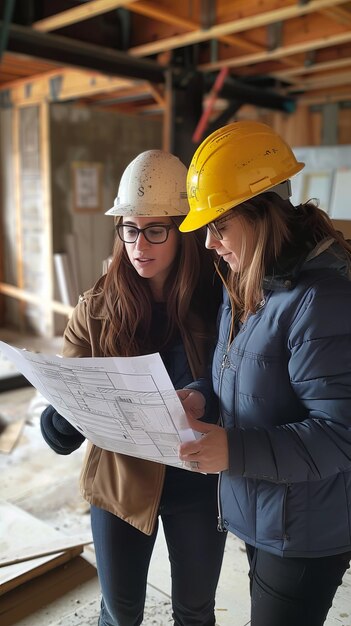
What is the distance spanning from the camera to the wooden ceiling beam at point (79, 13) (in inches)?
103

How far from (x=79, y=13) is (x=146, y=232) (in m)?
2.07

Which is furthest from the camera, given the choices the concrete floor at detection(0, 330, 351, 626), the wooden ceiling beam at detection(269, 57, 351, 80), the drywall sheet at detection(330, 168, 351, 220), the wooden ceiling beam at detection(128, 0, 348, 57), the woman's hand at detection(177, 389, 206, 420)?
the drywall sheet at detection(330, 168, 351, 220)

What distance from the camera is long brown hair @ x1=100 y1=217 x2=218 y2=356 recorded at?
123 centimetres

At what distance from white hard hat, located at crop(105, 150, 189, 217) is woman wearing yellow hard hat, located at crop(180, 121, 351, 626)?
0.70 feet

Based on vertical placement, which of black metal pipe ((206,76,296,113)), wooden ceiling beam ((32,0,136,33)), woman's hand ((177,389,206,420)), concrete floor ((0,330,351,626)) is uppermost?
wooden ceiling beam ((32,0,136,33))

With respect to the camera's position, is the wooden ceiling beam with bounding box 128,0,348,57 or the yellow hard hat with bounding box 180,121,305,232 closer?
the yellow hard hat with bounding box 180,121,305,232

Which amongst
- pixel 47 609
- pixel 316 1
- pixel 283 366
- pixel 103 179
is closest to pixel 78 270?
pixel 103 179

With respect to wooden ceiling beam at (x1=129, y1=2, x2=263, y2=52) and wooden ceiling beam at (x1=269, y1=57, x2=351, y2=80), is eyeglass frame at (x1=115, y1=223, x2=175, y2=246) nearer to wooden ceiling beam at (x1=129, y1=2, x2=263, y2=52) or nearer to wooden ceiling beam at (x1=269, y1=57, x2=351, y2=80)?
wooden ceiling beam at (x1=129, y1=2, x2=263, y2=52)

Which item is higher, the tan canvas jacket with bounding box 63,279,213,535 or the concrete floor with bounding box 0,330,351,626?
the tan canvas jacket with bounding box 63,279,213,535

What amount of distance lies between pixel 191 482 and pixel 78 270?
4.56 meters

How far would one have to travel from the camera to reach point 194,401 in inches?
43.4

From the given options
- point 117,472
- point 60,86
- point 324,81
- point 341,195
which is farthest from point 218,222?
point 60,86

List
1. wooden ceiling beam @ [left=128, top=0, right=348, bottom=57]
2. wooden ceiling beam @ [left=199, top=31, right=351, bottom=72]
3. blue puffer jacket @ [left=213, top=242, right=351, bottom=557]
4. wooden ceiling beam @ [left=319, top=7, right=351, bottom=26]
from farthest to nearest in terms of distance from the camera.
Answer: wooden ceiling beam @ [left=199, top=31, right=351, bottom=72]
wooden ceiling beam @ [left=319, top=7, right=351, bottom=26]
wooden ceiling beam @ [left=128, top=0, right=348, bottom=57]
blue puffer jacket @ [left=213, top=242, right=351, bottom=557]

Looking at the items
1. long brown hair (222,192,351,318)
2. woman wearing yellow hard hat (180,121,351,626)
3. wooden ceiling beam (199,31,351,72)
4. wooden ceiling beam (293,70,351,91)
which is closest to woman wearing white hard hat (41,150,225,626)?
woman wearing yellow hard hat (180,121,351,626)
